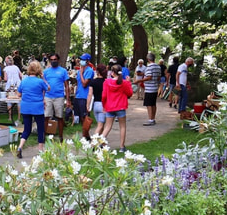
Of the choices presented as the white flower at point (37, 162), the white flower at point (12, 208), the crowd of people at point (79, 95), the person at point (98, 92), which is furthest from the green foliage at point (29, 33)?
the white flower at point (12, 208)

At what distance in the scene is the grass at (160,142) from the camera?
851 cm

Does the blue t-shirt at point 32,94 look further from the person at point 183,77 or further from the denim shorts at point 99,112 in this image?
the person at point 183,77

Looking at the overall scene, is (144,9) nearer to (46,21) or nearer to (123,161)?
(123,161)

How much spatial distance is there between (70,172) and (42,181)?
0.61ft

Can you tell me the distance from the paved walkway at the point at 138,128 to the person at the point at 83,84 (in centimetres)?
89

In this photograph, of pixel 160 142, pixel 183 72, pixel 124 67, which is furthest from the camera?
pixel 124 67

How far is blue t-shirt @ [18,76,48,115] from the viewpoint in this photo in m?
7.60

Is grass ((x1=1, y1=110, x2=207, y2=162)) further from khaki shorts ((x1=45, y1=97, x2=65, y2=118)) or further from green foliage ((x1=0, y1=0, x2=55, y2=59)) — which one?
green foliage ((x1=0, y1=0, x2=55, y2=59))

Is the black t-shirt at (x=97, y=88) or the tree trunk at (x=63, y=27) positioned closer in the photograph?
the black t-shirt at (x=97, y=88)

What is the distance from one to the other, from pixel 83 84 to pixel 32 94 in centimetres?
179

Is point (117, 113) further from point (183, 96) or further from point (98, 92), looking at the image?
point (183, 96)

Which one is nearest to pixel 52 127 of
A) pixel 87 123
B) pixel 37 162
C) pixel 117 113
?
pixel 87 123

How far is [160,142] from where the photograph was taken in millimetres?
9586

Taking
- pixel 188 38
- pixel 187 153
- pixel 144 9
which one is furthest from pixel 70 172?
pixel 188 38
